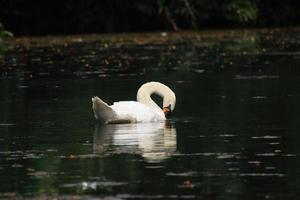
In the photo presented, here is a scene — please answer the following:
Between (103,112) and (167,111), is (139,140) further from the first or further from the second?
(167,111)

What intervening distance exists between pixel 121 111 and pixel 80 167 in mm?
4414

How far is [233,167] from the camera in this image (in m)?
12.1

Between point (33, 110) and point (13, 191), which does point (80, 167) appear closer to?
point (13, 191)

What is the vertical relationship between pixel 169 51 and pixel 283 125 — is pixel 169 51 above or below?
above

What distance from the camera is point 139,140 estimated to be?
1465cm

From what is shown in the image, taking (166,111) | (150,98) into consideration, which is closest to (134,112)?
(166,111)

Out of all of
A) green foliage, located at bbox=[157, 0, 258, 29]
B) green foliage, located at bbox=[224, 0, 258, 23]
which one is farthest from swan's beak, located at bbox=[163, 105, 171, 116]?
green foliage, located at bbox=[224, 0, 258, 23]

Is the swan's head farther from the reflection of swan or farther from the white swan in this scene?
the reflection of swan

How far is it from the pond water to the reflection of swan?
0.01 m

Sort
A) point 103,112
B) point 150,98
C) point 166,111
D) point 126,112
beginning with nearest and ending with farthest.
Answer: point 103,112 → point 126,112 → point 166,111 → point 150,98

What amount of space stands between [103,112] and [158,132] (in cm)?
117

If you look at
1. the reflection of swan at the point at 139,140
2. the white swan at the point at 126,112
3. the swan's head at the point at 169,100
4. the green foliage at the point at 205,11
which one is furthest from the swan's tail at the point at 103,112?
the green foliage at the point at 205,11

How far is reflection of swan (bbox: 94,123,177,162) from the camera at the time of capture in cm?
1345

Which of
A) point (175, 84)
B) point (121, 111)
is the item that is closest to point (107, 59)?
point (175, 84)
